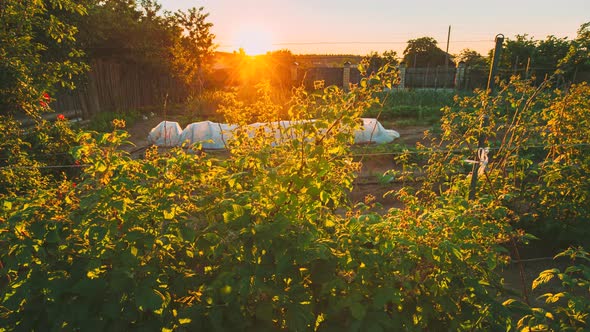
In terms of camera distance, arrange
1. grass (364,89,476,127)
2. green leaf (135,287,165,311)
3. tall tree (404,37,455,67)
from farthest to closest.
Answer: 1. tall tree (404,37,455,67)
2. grass (364,89,476,127)
3. green leaf (135,287,165,311)

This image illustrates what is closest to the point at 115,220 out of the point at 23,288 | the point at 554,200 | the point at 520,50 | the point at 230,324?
the point at 23,288

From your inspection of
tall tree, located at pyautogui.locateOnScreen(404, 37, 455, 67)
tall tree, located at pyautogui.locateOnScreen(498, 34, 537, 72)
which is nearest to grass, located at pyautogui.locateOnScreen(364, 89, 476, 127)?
tall tree, located at pyautogui.locateOnScreen(498, 34, 537, 72)

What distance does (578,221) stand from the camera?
442 centimetres

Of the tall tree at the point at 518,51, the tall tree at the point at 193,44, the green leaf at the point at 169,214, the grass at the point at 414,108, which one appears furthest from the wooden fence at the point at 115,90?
the tall tree at the point at 518,51

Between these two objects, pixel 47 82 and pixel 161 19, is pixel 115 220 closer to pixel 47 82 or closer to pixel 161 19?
pixel 47 82

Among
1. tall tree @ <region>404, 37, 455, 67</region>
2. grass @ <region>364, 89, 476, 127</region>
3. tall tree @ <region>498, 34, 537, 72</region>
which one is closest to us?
grass @ <region>364, 89, 476, 127</region>

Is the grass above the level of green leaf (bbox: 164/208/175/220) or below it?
below

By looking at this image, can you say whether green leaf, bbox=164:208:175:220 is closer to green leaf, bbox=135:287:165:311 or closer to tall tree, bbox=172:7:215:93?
green leaf, bbox=135:287:165:311

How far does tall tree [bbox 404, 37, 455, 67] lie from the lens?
1371 inches

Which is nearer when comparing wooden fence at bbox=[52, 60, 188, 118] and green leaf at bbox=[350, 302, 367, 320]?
green leaf at bbox=[350, 302, 367, 320]

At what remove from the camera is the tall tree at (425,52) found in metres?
34.8

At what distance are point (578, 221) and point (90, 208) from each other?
5139mm

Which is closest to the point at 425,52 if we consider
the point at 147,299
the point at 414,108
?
the point at 414,108

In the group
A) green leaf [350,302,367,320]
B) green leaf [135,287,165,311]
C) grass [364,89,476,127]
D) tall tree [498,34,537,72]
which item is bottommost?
grass [364,89,476,127]
